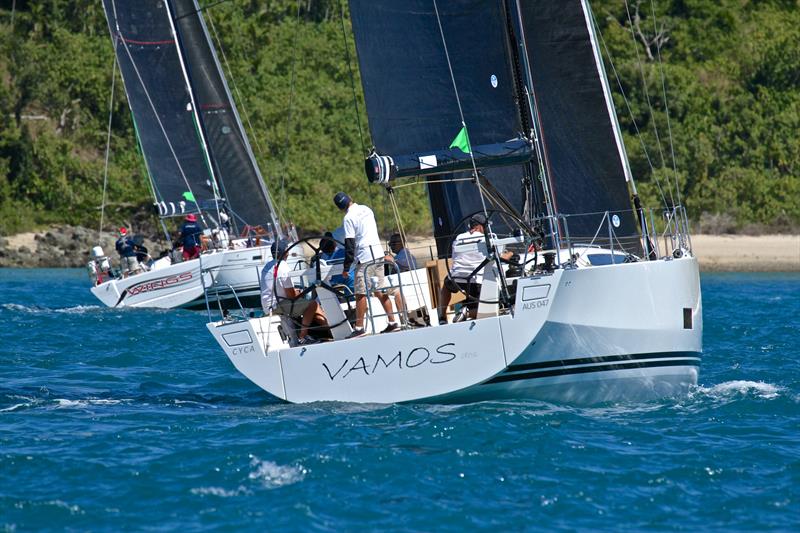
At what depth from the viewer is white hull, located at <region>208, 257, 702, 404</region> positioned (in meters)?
11.1

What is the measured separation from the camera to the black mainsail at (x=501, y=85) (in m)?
13.1

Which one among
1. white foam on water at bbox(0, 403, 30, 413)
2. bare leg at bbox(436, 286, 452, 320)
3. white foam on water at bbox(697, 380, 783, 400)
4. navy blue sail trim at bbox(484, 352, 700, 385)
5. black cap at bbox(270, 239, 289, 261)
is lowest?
white foam on water at bbox(697, 380, 783, 400)

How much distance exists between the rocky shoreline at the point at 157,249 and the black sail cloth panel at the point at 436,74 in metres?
22.4

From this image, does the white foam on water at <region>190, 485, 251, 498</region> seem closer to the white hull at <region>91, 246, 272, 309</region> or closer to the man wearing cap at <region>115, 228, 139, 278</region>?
the white hull at <region>91, 246, 272, 309</region>

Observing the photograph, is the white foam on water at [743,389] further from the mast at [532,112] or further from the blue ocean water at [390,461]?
the mast at [532,112]

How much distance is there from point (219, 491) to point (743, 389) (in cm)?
647

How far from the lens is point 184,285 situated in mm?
25688

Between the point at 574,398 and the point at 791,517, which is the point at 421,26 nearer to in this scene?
the point at 574,398

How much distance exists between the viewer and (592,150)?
13297 millimetres

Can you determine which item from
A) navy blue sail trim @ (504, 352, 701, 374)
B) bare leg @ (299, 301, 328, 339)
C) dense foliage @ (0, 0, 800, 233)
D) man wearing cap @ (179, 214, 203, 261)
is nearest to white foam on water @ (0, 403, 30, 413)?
bare leg @ (299, 301, 328, 339)

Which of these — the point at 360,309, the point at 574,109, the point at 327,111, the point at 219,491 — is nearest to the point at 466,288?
the point at 360,309

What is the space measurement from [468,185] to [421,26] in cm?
265

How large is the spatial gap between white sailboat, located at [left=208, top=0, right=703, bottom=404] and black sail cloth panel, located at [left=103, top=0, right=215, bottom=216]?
1450 centimetres

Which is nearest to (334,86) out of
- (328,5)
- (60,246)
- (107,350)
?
(328,5)
